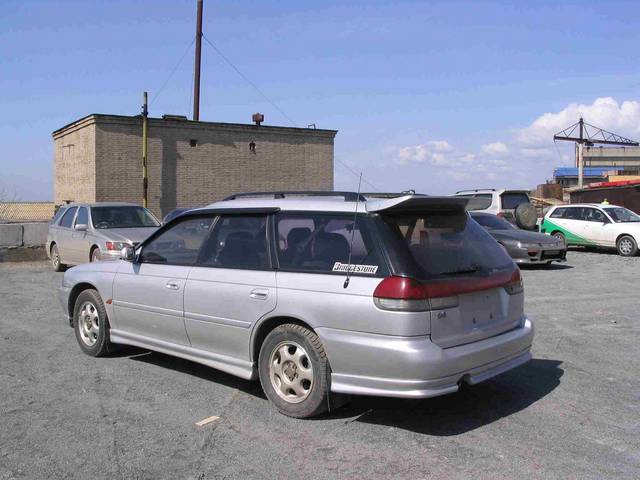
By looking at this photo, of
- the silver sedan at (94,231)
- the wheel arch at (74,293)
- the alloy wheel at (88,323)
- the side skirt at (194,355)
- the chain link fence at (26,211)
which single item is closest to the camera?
the side skirt at (194,355)

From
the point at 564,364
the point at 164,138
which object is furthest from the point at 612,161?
the point at 564,364

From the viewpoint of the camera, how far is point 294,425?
15.4 ft

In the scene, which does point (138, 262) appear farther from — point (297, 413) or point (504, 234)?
point (504, 234)

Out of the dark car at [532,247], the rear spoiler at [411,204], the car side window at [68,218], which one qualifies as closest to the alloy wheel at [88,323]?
the rear spoiler at [411,204]

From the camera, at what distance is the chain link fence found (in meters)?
22.9

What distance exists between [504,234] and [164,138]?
15225 mm

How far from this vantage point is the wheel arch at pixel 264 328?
4.87m

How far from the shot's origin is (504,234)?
15586 millimetres

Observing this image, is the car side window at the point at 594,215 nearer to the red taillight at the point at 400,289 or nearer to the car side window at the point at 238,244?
the car side window at the point at 238,244

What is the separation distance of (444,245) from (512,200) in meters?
14.9

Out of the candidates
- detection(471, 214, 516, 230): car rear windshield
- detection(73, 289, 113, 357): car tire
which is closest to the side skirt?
detection(73, 289, 113, 357): car tire

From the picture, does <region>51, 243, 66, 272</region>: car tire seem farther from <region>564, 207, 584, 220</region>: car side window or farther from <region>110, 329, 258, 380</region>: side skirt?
<region>564, 207, 584, 220</region>: car side window

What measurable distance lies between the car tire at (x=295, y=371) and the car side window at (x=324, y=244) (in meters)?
0.51

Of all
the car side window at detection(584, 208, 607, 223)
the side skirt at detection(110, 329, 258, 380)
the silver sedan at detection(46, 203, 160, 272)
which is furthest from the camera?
the car side window at detection(584, 208, 607, 223)
